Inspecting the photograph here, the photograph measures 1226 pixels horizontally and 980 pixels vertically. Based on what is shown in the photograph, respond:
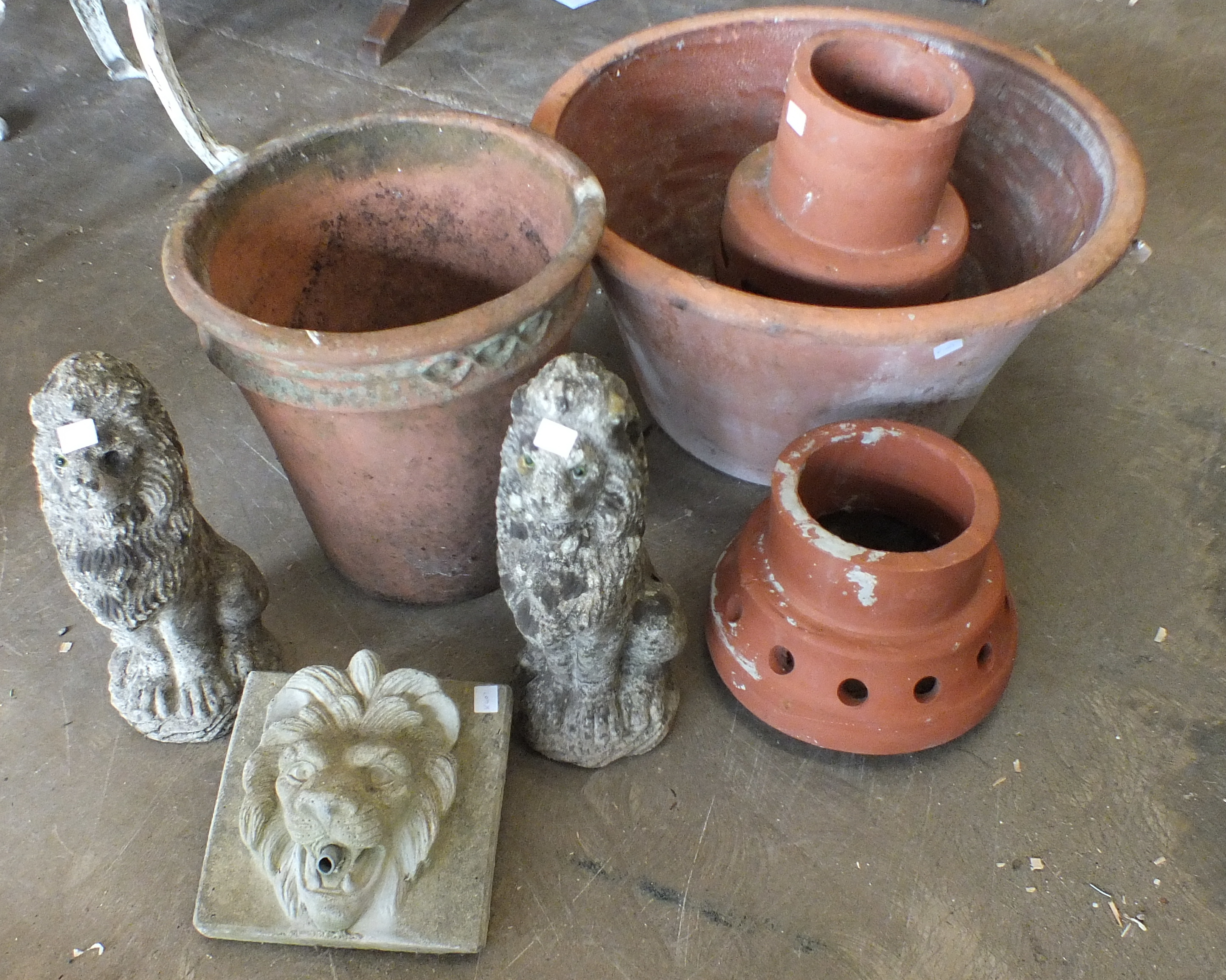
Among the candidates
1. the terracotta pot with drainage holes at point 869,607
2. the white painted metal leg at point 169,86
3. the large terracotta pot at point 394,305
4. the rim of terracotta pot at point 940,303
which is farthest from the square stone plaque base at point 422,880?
the white painted metal leg at point 169,86

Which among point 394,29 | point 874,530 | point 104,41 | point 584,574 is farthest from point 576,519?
point 104,41

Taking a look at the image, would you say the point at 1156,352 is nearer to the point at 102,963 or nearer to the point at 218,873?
the point at 218,873

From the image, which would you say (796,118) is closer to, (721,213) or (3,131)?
(721,213)

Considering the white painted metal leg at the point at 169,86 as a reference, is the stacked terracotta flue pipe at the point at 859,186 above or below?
above

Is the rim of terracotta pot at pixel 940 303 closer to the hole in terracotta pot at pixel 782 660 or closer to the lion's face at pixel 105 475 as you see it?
the hole in terracotta pot at pixel 782 660

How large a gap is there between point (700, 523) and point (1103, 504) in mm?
984

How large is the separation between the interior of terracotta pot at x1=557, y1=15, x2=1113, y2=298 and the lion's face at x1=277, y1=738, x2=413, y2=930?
1369mm

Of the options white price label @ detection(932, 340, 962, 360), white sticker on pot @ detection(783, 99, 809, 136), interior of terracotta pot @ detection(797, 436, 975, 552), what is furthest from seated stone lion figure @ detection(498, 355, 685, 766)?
white sticker on pot @ detection(783, 99, 809, 136)

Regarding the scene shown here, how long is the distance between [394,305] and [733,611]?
1070mm

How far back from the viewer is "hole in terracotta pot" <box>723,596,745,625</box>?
A: 1.84 m

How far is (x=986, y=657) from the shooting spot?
1808 mm

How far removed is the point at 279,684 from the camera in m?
1.76

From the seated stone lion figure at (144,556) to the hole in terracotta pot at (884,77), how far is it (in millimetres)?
1467

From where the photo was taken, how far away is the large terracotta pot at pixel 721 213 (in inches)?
67.2
